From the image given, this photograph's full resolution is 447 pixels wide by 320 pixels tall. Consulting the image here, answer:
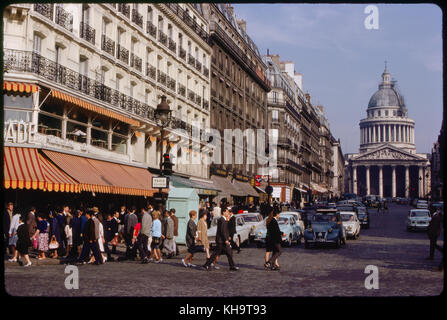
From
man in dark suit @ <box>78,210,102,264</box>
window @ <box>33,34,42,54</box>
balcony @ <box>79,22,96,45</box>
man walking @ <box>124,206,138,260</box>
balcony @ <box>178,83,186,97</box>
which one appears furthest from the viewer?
balcony @ <box>178,83,186,97</box>

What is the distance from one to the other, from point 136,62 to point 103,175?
31.5ft

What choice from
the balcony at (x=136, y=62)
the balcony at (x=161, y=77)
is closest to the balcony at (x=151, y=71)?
the balcony at (x=161, y=77)

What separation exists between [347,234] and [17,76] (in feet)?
59.4

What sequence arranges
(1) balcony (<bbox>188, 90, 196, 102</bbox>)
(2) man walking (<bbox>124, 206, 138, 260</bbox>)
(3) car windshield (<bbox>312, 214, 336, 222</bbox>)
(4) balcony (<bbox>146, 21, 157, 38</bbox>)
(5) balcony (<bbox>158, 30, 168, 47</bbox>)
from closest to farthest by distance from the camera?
1. (2) man walking (<bbox>124, 206, 138, 260</bbox>)
2. (3) car windshield (<bbox>312, 214, 336, 222</bbox>)
3. (4) balcony (<bbox>146, 21, 157, 38</bbox>)
4. (5) balcony (<bbox>158, 30, 168, 47</bbox>)
5. (1) balcony (<bbox>188, 90, 196, 102</bbox>)

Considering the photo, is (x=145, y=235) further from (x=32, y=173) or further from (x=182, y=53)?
(x=182, y=53)

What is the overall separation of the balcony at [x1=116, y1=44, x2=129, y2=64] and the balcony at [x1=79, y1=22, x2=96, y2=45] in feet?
9.03

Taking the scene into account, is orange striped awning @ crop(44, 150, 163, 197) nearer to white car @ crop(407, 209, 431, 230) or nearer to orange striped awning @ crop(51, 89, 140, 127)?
orange striped awning @ crop(51, 89, 140, 127)

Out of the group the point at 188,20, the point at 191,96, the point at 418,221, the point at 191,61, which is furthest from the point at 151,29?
the point at 418,221

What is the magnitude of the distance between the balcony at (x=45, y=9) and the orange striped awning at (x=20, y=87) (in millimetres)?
3363

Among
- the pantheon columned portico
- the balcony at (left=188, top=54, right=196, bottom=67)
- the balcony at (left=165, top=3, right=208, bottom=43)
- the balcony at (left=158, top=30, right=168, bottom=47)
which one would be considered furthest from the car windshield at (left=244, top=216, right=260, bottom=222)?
the pantheon columned portico

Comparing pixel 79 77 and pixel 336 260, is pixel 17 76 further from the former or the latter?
pixel 336 260

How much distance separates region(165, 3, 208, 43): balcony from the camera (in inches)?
1495
